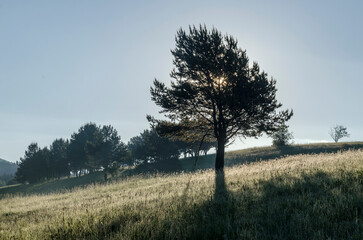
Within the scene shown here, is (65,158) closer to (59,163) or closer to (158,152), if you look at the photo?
(59,163)

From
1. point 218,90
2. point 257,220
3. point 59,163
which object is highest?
point 218,90

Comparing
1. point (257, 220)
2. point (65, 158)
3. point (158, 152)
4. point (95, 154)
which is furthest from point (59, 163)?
point (257, 220)

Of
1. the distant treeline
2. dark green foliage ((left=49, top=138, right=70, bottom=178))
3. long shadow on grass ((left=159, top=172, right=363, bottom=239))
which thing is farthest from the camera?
dark green foliage ((left=49, top=138, right=70, bottom=178))

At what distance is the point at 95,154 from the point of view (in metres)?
52.7

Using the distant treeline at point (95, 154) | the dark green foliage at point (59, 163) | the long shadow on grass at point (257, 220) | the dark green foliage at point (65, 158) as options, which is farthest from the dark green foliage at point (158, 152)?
the long shadow on grass at point (257, 220)

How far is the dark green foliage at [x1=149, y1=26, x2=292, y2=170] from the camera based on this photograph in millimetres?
14914

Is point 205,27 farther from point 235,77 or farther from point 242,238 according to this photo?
point 242,238

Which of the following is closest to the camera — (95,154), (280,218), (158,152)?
(280,218)

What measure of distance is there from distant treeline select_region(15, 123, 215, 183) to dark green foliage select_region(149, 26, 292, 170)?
35.4 meters

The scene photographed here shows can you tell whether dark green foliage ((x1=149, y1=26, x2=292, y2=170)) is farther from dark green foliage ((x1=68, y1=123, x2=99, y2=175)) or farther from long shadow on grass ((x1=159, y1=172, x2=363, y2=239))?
dark green foliage ((x1=68, y1=123, x2=99, y2=175))

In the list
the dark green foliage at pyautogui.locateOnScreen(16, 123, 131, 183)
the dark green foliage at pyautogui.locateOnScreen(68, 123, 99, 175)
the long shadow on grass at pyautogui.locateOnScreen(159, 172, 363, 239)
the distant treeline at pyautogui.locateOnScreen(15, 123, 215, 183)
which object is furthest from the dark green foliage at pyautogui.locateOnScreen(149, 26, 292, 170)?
the dark green foliage at pyautogui.locateOnScreen(68, 123, 99, 175)

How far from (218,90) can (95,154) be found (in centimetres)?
4477

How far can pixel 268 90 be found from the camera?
50.1 ft

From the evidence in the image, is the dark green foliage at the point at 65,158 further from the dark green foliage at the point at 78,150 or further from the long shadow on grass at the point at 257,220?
the long shadow on grass at the point at 257,220
